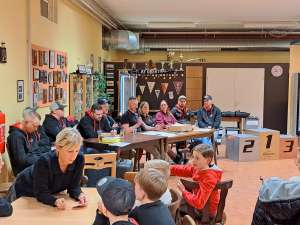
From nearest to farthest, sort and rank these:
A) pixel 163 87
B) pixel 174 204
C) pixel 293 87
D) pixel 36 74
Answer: pixel 174 204, pixel 36 74, pixel 293 87, pixel 163 87

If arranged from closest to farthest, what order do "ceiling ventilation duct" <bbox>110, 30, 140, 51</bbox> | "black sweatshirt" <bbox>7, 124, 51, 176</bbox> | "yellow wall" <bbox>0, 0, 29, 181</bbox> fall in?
"black sweatshirt" <bbox>7, 124, 51, 176</bbox> < "yellow wall" <bbox>0, 0, 29, 181</bbox> < "ceiling ventilation duct" <bbox>110, 30, 140, 51</bbox>

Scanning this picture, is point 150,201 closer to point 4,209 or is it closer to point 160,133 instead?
point 4,209

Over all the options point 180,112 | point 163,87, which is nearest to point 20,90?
point 180,112

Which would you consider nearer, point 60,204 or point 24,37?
point 60,204

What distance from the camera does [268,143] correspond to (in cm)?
905

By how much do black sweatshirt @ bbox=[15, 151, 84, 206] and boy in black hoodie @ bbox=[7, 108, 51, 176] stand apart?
1547 mm

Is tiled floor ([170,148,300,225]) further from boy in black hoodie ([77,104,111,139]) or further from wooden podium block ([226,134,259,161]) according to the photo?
boy in black hoodie ([77,104,111,139])

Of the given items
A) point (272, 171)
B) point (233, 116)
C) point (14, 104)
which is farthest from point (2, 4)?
point (233, 116)

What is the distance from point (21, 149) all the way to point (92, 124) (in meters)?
1.92

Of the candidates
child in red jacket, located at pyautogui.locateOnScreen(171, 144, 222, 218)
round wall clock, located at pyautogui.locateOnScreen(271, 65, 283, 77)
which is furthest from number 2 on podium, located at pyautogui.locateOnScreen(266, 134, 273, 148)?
child in red jacket, located at pyautogui.locateOnScreen(171, 144, 222, 218)

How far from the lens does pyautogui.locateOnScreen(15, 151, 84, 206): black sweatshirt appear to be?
2992 millimetres

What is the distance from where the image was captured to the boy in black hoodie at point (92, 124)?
6.47 m

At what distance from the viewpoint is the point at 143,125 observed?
775 cm

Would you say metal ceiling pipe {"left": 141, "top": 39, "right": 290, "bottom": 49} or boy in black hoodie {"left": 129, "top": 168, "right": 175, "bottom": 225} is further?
metal ceiling pipe {"left": 141, "top": 39, "right": 290, "bottom": 49}
